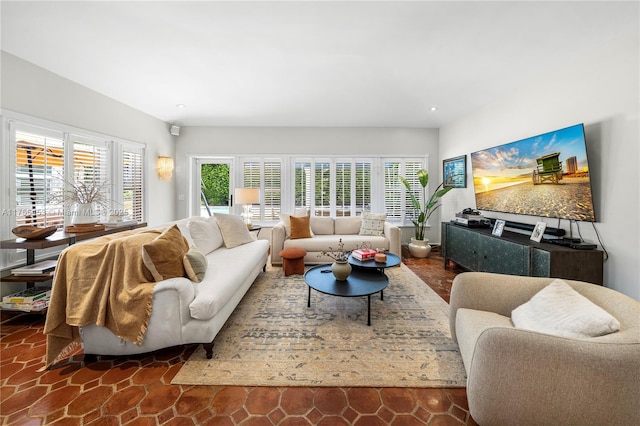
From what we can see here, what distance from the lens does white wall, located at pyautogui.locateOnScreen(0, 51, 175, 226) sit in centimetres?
254

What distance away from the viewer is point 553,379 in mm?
1120

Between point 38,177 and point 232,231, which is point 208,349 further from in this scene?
point 38,177

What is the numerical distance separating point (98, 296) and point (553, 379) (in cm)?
279

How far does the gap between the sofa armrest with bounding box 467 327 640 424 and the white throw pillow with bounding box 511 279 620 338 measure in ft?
0.50

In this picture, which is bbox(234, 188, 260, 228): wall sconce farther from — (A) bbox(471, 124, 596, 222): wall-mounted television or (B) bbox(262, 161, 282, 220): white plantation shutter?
(A) bbox(471, 124, 596, 222): wall-mounted television

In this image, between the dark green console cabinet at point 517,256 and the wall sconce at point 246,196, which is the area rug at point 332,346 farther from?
the wall sconce at point 246,196

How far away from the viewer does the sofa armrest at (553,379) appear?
1070mm

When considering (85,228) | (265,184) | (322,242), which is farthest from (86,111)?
(322,242)

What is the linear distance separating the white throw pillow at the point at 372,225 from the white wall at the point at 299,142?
1.55 meters

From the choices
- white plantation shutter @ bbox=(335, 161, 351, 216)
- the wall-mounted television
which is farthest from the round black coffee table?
white plantation shutter @ bbox=(335, 161, 351, 216)

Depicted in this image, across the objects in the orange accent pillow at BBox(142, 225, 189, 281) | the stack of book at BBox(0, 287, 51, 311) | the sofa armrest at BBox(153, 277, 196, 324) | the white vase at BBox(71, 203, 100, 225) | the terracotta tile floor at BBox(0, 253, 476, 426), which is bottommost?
the terracotta tile floor at BBox(0, 253, 476, 426)

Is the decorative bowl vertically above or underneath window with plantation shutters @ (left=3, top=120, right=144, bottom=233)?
underneath

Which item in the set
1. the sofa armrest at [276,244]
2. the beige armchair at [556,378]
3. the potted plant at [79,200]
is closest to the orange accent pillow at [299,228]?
the sofa armrest at [276,244]

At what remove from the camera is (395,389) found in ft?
5.32
